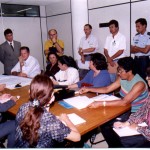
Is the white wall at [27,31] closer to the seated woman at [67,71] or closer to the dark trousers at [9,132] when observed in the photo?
the seated woman at [67,71]

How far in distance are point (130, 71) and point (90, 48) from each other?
2791 mm

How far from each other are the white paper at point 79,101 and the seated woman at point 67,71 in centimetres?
93

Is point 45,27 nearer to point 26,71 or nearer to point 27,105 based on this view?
point 26,71

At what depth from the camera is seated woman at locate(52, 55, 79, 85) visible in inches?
131

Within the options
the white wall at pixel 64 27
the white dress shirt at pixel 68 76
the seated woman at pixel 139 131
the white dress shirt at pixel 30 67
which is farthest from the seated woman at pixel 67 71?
the white wall at pixel 64 27

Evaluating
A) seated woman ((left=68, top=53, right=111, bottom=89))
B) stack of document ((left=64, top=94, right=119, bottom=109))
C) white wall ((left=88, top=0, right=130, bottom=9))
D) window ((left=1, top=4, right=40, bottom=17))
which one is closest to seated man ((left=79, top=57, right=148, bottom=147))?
stack of document ((left=64, top=94, right=119, bottom=109))

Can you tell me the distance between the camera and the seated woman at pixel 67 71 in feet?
11.0

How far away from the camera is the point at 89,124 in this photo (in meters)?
1.76

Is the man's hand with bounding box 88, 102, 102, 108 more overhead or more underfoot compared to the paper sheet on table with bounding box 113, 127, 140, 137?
more overhead

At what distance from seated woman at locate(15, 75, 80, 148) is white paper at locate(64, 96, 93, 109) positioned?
0.70 metres

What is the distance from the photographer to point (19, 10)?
20.6 ft

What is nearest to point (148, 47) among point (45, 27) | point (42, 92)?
point (42, 92)

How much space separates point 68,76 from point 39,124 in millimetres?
2059

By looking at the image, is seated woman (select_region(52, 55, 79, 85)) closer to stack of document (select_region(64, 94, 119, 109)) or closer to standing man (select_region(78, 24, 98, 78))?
stack of document (select_region(64, 94, 119, 109))
